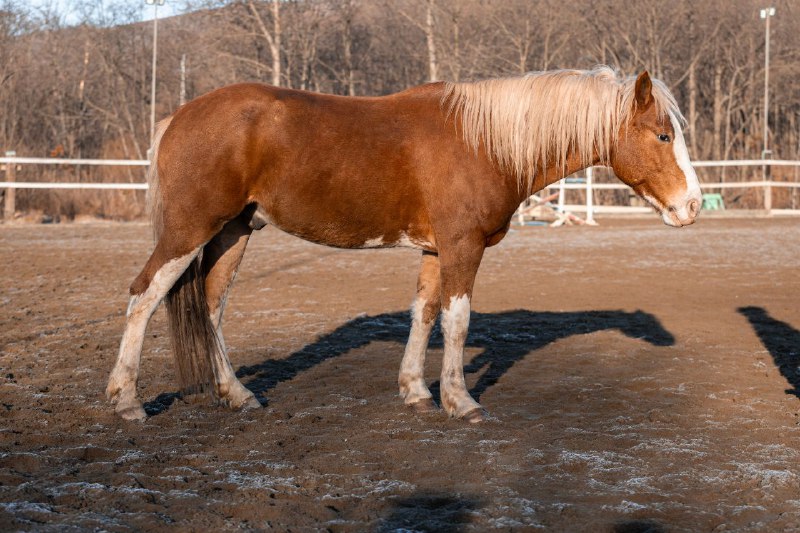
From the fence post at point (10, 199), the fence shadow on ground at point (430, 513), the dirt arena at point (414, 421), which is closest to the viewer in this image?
the fence shadow on ground at point (430, 513)

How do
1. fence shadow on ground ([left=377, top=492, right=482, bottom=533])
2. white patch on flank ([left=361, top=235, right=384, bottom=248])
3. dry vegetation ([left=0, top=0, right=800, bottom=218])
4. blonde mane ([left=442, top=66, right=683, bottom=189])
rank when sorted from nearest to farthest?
fence shadow on ground ([left=377, top=492, right=482, bottom=533])
blonde mane ([left=442, top=66, right=683, bottom=189])
white patch on flank ([left=361, top=235, right=384, bottom=248])
dry vegetation ([left=0, top=0, right=800, bottom=218])

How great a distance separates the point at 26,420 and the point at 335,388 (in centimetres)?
193

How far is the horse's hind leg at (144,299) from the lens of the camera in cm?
487

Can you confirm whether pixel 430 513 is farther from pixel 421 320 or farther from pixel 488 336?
pixel 488 336

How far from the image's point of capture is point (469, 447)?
4242mm

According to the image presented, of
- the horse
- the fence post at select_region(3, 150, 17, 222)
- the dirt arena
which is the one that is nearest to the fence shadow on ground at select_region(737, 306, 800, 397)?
the dirt arena

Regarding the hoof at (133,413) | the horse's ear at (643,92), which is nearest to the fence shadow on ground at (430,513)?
the hoof at (133,413)

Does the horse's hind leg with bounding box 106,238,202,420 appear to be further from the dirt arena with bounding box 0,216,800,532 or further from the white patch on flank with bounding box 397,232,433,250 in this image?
the white patch on flank with bounding box 397,232,433,250

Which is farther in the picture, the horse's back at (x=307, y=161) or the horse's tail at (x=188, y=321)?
the horse's tail at (x=188, y=321)

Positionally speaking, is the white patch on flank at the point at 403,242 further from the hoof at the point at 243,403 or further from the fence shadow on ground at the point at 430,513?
the fence shadow on ground at the point at 430,513

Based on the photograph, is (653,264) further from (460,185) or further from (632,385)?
(460,185)

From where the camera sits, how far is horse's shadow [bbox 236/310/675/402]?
625cm

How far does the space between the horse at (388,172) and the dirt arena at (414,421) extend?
0.50 meters

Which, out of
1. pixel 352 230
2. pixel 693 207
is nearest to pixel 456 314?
pixel 352 230
